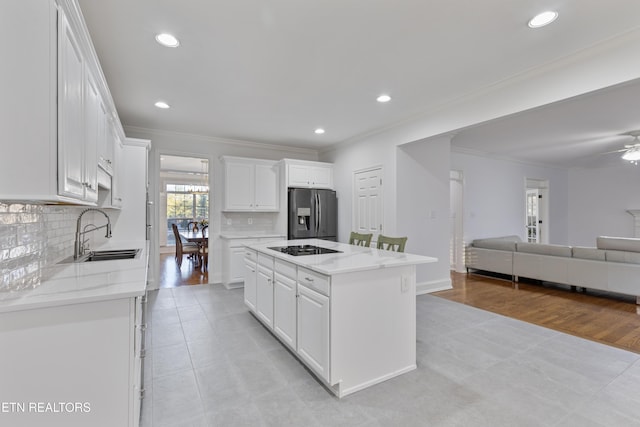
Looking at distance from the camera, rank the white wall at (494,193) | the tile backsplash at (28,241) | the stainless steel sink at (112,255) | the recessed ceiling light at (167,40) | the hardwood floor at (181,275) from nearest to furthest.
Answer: the tile backsplash at (28,241) → the recessed ceiling light at (167,40) → the stainless steel sink at (112,255) → the hardwood floor at (181,275) → the white wall at (494,193)

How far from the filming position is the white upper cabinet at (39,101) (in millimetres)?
1093

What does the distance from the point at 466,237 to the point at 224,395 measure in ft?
18.2

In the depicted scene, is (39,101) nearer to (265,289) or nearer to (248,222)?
(265,289)

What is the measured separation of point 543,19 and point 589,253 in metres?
3.97

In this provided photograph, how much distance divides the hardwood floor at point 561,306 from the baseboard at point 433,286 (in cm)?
13

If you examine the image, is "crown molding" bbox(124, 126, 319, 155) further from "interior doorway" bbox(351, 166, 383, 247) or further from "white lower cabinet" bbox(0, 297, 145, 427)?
"white lower cabinet" bbox(0, 297, 145, 427)

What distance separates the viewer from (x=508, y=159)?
22.5 feet

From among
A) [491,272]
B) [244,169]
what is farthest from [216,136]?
[491,272]

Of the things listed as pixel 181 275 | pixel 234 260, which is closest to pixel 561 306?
pixel 234 260

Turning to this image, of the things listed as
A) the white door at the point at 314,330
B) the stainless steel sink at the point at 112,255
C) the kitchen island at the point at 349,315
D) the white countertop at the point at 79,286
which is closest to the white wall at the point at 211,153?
the stainless steel sink at the point at 112,255

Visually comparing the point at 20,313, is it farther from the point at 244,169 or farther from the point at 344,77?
the point at 244,169

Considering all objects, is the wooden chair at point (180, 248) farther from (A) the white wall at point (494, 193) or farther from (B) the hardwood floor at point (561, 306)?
(A) the white wall at point (494, 193)

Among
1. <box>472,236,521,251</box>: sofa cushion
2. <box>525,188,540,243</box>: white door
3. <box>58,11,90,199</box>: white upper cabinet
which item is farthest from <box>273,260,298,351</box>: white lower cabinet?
<box>525,188,540,243</box>: white door

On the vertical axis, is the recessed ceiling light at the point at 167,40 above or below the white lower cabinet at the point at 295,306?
above
